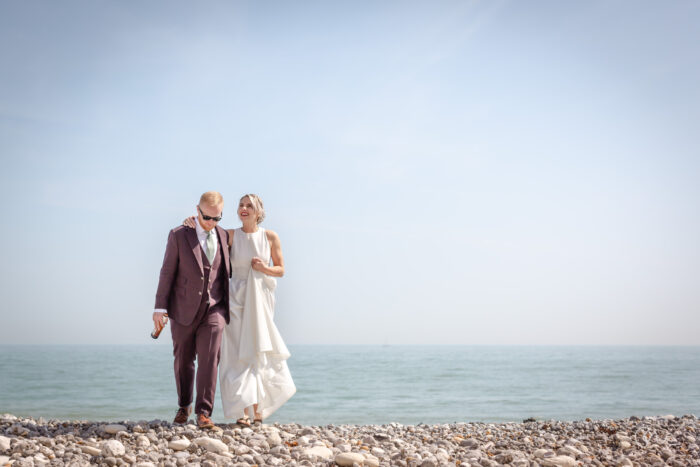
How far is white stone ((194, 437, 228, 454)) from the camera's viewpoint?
5.12 metres

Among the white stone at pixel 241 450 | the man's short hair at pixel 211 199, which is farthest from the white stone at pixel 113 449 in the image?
the man's short hair at pixel 211 199

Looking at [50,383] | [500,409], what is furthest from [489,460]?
[50,383]

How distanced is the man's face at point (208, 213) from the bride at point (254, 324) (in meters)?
0.23

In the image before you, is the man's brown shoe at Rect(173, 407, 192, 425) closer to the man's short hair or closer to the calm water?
the man's short hair

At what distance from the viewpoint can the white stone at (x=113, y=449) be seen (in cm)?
488

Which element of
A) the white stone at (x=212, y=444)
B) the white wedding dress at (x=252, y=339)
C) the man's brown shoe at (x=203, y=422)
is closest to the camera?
the white stone at (x=212, y=444)

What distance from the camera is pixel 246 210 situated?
650 cm


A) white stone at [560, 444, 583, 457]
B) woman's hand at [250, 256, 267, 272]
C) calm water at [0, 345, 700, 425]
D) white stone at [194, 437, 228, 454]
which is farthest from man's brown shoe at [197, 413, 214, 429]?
calm water at [0, 345, 700, 425]

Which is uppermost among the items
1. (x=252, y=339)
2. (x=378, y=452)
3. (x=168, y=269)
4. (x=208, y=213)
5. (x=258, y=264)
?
(x=208, y=213)

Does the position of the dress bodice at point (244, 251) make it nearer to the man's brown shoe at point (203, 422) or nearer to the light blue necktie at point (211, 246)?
the light blue necktie at point (211, 246)

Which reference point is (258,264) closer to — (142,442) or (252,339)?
(252,339)

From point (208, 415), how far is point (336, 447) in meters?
1.47

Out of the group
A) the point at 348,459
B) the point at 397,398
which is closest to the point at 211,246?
the point at 348,459

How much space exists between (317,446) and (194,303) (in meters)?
1.94
